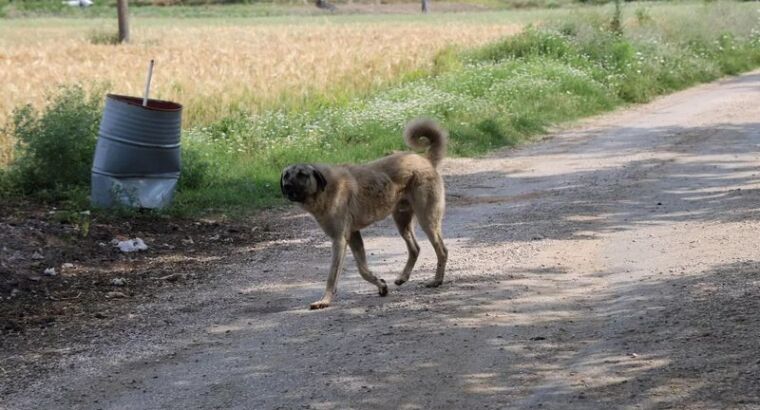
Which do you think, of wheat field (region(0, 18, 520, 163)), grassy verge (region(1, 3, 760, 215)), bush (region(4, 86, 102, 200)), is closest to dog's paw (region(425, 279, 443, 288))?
grassy verge (region(1, 3, 760, 215))

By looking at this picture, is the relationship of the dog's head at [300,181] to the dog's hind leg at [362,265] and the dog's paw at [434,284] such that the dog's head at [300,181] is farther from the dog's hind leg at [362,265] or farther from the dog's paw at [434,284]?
the dog's paw at [434,284]

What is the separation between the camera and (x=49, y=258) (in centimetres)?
1098

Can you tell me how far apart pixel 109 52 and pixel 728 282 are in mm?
27438

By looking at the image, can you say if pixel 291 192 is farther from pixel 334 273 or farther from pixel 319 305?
pixel 319 305

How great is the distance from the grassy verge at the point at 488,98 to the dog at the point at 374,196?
453cm

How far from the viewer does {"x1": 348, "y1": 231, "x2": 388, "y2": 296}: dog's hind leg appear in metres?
9.09

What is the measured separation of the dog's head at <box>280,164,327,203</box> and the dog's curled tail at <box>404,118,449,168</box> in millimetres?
1292

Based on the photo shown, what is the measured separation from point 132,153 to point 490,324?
21.0ft

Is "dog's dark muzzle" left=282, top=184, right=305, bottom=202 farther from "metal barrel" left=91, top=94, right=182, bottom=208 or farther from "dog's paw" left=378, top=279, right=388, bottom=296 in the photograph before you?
"metal barrel" left=91, top=94, right=182, bottom=208

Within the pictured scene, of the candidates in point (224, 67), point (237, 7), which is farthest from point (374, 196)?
point (237, 7)

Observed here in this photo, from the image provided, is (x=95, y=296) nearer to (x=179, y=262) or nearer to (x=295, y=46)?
(x=179, y=262)

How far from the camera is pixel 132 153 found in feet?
43.2

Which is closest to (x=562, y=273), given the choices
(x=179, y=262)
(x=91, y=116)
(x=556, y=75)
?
(x=179, y=262)

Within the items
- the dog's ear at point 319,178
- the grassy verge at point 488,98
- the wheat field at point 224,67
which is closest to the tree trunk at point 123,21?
the wheat field at point 224,67
